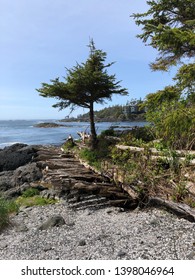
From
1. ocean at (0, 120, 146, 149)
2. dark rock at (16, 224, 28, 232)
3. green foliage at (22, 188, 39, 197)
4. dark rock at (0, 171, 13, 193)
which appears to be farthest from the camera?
ocean at (0, 120, 146, 149)

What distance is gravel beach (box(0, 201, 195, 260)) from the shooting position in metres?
5.23

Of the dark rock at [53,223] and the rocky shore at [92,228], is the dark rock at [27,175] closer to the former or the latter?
the rocky shore at [92,228]

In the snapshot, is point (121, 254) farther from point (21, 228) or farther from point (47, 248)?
point (21, 228)

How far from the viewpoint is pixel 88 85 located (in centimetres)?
1512

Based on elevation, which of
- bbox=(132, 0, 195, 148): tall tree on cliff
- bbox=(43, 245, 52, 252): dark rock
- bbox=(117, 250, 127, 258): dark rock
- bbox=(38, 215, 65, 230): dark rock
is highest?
bbox=(132, 0, 195, 148): tall tree on cliff

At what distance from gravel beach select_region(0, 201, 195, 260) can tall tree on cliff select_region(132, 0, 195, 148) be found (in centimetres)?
317

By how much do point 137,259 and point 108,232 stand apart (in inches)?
63.6

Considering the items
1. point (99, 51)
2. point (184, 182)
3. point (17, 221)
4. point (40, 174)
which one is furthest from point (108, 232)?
point (99, 51)

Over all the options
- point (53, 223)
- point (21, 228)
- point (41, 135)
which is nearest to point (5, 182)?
point (21, 228)

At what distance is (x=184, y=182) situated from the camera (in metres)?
7.63

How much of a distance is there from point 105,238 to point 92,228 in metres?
0.96

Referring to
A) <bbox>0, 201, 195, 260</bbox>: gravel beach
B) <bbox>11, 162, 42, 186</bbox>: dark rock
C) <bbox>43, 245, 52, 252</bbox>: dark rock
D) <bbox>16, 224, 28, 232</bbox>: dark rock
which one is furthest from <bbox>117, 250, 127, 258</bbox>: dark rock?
<bbox>11, 162, 42, 186</bbox>: dark rock

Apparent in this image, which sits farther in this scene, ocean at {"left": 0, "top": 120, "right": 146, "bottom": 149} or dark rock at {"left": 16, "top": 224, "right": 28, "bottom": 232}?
ocean at {"left": 0, "top": 120, "right": 146, "bottom": 149}

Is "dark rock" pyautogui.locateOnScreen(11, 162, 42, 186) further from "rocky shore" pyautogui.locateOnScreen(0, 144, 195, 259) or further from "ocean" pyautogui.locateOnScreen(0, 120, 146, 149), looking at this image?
"ocean" pyautogui.locateOnScreen(0, 120, 146, 149)
